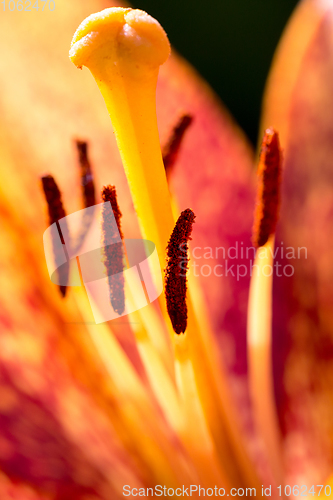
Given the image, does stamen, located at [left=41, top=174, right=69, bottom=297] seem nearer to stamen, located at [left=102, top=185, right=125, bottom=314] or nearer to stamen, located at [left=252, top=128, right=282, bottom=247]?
stamen, located at [left=102, top=185, right=125, bottom=314]

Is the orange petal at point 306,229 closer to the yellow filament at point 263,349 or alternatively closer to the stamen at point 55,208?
the yellow filament at point 263,349

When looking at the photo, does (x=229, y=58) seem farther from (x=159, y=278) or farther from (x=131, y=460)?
(x=131, y=460)

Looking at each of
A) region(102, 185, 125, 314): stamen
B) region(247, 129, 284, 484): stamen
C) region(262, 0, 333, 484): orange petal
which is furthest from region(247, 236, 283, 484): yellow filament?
region(102, 185, 125, 314): stamen

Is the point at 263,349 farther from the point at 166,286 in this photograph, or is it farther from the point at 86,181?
the point at 86,181

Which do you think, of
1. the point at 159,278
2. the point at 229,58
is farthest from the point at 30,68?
the point at 159,278

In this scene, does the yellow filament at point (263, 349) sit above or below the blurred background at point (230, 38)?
below

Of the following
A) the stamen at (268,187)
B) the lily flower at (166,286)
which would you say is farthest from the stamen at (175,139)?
the stamen at (268,187)
